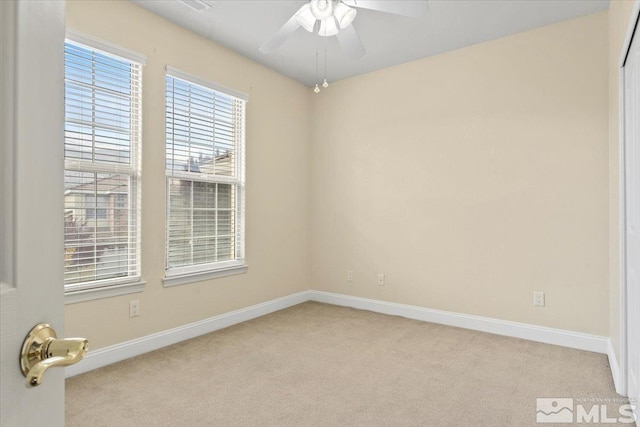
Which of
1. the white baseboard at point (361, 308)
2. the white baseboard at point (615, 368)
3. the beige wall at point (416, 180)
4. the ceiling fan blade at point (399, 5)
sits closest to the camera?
the ceiling fan blade at point (399, 5)

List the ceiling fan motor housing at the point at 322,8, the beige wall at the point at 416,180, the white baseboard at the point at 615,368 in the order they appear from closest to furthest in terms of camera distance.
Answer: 1. the ceiling fan motor housing at the point at 322,8
2. the white baseboard at the point at 615,368
3. the beige wall at the point at 416,180

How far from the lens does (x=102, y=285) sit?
274 centimetres

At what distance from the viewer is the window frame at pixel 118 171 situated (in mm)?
2578

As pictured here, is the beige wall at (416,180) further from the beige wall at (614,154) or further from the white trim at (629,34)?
the white trim at (629,34)

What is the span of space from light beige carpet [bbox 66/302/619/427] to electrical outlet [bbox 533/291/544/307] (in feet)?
1.10

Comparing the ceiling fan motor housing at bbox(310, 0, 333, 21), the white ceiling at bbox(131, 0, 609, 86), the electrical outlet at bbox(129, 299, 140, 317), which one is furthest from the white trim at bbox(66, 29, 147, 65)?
the electrical outlet at bbox(129, 299, 140, 317)

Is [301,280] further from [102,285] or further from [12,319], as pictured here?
[12,319]

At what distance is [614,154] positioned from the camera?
2656 millimetres

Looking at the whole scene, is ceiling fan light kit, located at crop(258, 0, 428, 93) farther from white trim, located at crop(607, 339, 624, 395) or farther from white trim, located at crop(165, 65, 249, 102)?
white trim, located at crop(607, 339, 624, 395)

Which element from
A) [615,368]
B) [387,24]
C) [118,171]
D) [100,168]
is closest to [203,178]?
[118,171]

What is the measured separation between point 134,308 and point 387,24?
304 cm

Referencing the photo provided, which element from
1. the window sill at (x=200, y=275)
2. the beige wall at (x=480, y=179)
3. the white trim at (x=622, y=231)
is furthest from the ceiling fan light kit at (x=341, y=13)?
the window sill at (x=200, y=275)

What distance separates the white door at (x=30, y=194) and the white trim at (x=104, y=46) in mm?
2449

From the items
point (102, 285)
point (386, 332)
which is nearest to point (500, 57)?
point (386, 332)
